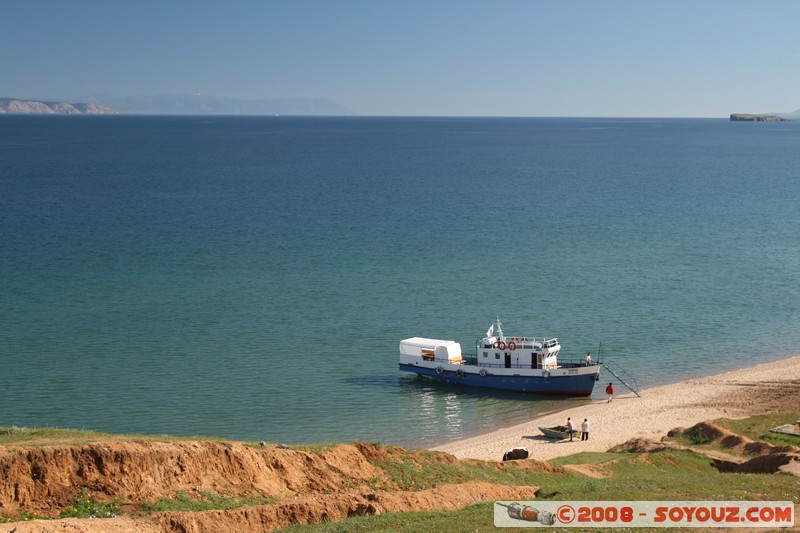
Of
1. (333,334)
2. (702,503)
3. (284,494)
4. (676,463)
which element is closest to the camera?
(702,503)

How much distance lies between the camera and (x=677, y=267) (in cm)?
8188

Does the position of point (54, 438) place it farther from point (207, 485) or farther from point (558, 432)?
point (558, 432)

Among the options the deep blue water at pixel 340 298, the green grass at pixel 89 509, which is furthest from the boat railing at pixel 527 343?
the green grass at pixel 89 509

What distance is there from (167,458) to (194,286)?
46.0m

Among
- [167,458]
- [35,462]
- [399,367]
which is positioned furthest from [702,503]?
[399,367]

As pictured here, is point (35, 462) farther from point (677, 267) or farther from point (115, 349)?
point (677, 267)

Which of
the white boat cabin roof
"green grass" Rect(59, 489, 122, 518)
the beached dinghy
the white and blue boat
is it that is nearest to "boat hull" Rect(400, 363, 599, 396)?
the white and blue boat

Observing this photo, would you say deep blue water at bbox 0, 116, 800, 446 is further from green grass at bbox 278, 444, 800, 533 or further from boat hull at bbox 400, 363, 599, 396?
green grass at bbox 278, 444, 800, 533

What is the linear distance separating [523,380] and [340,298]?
20768 mm

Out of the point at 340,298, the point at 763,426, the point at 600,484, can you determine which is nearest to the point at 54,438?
the point at 600,484

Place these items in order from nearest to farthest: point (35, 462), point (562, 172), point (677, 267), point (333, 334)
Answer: point (35, 462), point (333, 334), point (677, 267), point (562, 172)

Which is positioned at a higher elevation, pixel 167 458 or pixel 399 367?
pixel 167 458

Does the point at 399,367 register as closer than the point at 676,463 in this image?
No

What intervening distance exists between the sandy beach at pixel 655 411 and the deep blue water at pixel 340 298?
203 centimetres
